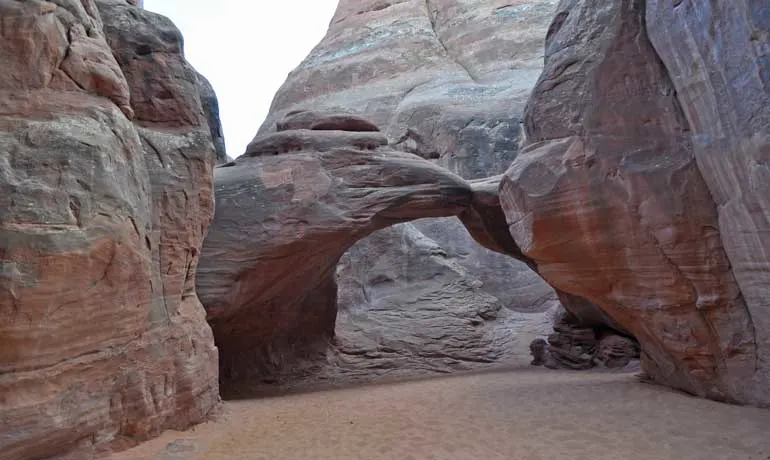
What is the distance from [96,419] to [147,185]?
2673 mm

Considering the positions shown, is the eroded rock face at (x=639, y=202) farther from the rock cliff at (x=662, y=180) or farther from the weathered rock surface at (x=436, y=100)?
the weathered rock surface at (x=436, y=100)

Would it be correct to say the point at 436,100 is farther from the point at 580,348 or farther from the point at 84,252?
the point at 84,252

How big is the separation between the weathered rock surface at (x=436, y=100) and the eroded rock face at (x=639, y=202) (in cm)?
323

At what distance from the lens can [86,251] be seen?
580 cm

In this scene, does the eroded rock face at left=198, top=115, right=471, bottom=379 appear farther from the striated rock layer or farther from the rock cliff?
the rock cliff

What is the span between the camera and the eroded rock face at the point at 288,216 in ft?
35.0

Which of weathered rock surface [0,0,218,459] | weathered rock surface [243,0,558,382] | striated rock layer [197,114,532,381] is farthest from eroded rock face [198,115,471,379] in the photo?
weathered rock surface [0,0,218,459]

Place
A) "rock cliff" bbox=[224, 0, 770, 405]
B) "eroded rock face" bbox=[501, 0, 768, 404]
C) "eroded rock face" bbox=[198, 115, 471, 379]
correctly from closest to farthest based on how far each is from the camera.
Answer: "rock cliff" bbox=[224, 0, 770, 405] < "eroded rock face" bbox=[501, 0, 768, 404] < "eroded rock face" bbox=[198, 115, 471, 379]

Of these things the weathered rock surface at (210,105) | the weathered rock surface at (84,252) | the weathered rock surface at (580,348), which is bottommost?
the weathered rock surface at (580,348)

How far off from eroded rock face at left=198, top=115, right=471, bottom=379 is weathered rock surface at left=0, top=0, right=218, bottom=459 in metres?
2.40

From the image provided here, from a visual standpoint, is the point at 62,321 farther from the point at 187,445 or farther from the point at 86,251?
the point at 187,445

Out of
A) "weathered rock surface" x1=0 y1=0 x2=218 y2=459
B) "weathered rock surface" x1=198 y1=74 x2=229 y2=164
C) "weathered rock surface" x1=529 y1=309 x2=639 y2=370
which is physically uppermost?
"weathered rock surface" x1=198 y1=74 x2=229 y2=164

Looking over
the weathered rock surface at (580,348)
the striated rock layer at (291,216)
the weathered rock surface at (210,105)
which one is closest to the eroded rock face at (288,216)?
the striated rock layer at (291,216)

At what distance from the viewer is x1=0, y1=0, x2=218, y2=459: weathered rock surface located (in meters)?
5.37
